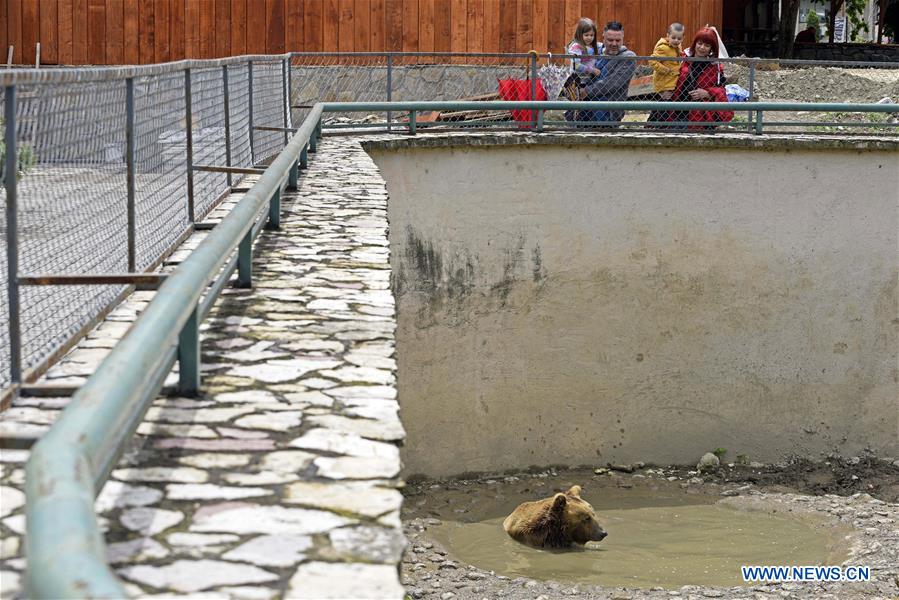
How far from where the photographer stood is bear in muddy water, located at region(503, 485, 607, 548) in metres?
10.3

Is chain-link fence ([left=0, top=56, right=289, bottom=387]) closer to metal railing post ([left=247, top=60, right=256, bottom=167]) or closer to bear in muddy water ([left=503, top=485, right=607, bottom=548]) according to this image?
metal railing post ([left=247, top=60, right=256, bottom=167])

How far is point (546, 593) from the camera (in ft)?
30.3

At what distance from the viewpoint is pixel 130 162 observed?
6070mm

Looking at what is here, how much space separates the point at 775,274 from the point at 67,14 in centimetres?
1092

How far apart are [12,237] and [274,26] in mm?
Result: 14836

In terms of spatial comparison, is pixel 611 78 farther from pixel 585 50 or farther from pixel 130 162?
pixel 130 162

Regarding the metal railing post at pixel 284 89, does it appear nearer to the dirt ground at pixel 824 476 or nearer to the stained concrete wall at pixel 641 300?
the stained concrete wall at pixel 641 300

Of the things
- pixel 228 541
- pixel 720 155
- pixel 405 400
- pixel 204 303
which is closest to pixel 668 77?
pixel 720 155

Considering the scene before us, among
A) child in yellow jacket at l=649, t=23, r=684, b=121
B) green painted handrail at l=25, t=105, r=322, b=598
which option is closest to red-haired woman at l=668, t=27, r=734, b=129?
child in yellow jacket at l=649, t=23, r=684, b=121

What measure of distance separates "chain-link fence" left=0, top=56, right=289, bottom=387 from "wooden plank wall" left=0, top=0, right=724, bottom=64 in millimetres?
10588

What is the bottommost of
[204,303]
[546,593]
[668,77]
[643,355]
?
Answer: [546,593]

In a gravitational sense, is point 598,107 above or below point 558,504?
above

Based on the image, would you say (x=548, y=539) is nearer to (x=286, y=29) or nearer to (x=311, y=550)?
(x=311, y=550)

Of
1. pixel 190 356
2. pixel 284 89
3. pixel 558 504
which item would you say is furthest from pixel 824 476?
pixel 190 356
